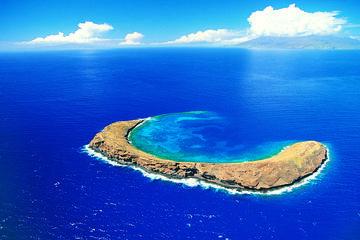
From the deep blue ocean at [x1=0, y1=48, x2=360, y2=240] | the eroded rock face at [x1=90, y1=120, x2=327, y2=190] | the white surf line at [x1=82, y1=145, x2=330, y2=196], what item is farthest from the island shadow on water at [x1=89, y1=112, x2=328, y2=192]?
the deep blue ocean at [x1=0, y1=48, x2=360, y2=240]

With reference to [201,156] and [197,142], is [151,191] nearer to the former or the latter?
[201,156]

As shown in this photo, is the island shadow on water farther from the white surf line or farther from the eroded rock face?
the white surf line

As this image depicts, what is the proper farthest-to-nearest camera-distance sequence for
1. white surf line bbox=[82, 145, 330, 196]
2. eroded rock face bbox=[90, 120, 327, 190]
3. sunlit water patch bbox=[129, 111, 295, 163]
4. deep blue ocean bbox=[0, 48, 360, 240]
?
sunlit water patch bbox=[129, 111, 295, 163] → eroded rock face bbox=[90, 120, 327, 190] → white surf line bbox=[82, 145, 330, 196] → deep blue ocean bbox=[0, 48, 360, 240]

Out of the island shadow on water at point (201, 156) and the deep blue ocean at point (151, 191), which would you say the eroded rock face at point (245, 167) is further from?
the deep blue ocean at point (151, 191)

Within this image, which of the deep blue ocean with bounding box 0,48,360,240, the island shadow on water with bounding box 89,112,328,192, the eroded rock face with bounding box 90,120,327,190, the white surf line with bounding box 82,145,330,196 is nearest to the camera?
the deep blue ocean with bounding box 0,48,360,240

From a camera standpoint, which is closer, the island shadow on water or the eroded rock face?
the eroded rock face

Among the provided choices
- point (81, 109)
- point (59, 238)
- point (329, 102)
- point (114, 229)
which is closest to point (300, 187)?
point (114, 229)

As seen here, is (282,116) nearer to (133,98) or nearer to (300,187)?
(300,187)

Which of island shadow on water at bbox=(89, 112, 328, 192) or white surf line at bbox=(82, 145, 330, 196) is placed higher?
island shadow on water at bbox=(89, 112, 328, 192)

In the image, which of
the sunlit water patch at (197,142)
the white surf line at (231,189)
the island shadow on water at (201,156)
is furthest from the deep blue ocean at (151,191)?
the island shadow on water at (201,156)
